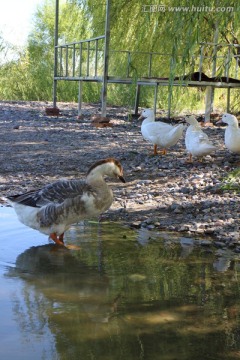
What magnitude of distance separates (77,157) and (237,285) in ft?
18.0

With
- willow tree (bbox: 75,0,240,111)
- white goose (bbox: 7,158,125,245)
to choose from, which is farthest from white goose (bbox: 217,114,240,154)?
white goose (bbox: 7,158,125,245)

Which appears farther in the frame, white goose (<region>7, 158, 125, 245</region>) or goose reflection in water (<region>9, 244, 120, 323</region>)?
white goose (<region>7, 158, 125, 245</region>)

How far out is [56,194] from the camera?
16.1 ft

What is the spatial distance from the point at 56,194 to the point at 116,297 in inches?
54.7

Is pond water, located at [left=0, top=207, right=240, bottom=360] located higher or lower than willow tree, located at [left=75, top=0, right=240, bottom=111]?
lower

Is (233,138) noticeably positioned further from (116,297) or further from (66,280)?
(116,297)

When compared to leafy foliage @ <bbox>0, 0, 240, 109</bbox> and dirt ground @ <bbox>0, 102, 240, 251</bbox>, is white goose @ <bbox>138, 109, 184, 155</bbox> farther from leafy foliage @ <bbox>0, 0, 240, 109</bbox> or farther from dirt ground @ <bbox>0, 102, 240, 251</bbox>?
leafy foliage @ <bbox>0, 0, 240, 109</bbox>

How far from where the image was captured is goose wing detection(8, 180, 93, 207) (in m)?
4.89

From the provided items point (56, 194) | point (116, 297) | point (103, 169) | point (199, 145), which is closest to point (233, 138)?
point (199, 145)

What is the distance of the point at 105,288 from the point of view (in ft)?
12.9

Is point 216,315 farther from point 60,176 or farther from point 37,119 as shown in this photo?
point 37,119

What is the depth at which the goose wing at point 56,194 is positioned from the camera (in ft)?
16.1

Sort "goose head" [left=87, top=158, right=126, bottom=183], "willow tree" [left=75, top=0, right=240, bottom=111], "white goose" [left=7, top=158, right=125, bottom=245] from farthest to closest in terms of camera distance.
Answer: "willow tree" [left=75, top=0, right=240, bottom=111] < "goose head" [left=87, top=158, right=126, bottom=183] < "white goose" [left=7, top=158, right=125, bottom=245]

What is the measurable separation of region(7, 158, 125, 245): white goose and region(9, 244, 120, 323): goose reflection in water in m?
0.19
